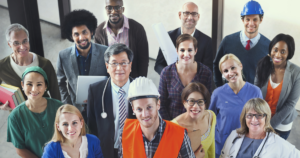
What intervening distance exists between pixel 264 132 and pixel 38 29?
3.48 m

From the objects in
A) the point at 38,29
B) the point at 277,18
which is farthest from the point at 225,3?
the point at 38,29

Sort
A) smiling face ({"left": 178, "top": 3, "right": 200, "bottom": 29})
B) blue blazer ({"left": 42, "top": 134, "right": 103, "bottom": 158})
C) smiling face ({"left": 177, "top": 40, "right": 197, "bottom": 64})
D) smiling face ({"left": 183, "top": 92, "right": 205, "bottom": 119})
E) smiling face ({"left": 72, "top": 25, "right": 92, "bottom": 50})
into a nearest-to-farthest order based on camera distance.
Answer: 1. blue blazer ({"left": 42, "top": 134, "right": 103, "bottom": 158})
2. smiling face ({"left": 183, "top": 92, "right": 205, "bottom": 119})
3. smiling face ({"left": 177, "top": 40, "right": 197, "bottom": 64})
4. smiling face ({"left": 72, "top": 25, "right": 92, "bottom": 50})
5. smiling face ({"left": 178, "top": 3, "right": 200, "bottom": 29})

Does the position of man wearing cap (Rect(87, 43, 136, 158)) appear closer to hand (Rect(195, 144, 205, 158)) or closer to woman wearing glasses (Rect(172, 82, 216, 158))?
Result: woman wearing glasses (Rect(172, 82, 216, 158))

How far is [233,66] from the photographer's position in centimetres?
310

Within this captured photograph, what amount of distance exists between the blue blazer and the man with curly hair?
3.14 ft

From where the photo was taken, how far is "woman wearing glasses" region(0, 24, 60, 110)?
3.33 meters

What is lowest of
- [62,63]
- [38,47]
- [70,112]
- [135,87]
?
[70,112]

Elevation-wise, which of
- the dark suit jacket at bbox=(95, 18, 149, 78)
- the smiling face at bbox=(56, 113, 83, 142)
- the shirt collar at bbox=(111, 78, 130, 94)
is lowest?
the smiling face at bbox=(56, 113, 83, 142)

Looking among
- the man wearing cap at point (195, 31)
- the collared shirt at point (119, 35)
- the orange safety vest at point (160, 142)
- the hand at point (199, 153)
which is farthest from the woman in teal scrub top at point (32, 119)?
the man wearing cap at point (195, 31)

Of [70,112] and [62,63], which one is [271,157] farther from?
[62,63]

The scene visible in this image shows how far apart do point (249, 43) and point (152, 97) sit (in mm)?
2004

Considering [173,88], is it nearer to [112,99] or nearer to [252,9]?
[112,99]

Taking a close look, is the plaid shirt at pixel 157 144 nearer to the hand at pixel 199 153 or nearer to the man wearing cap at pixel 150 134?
the man wearing cap at pixel 150 134

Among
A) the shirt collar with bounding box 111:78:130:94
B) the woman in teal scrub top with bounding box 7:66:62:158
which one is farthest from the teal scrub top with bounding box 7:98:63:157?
the shirt collar with bounding box 111:78:130:94
